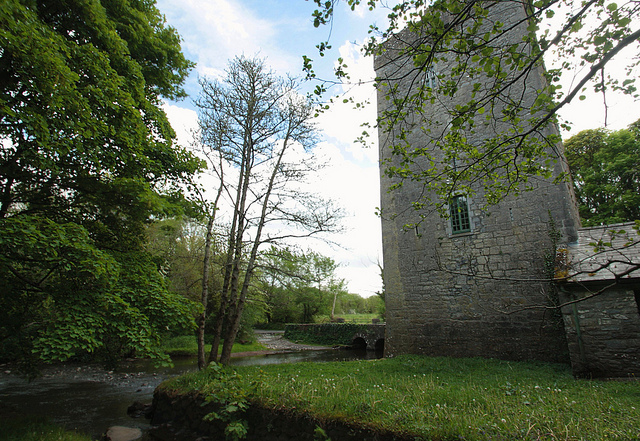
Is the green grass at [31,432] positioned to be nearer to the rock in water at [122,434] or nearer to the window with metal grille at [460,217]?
the rock in water at [122,434]

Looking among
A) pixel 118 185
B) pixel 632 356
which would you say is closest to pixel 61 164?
pixel 118 185

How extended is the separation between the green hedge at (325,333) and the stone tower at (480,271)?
11.6 m

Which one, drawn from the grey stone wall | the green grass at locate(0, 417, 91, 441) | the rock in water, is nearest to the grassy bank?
the grey stone wall

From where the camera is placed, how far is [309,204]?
973 centimetres

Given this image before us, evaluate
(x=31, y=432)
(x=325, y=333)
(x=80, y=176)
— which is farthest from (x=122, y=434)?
(x=325, y=333)

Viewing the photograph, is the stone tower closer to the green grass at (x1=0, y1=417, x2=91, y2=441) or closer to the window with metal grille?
the window with metal grille

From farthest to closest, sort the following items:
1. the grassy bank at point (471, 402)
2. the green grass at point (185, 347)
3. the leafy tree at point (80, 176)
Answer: the green grass at point (185, 347) → the leafy tree at point (80, 176) → the grassy bank at point (471, 402)

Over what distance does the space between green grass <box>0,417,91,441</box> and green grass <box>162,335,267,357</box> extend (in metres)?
11.2

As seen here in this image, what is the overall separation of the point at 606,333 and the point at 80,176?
11967 mm

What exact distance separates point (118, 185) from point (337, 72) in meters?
4.54

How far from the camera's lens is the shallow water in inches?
287

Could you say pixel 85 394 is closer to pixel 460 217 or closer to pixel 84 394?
pixel 84 394

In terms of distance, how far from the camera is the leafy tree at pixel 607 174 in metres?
16.4

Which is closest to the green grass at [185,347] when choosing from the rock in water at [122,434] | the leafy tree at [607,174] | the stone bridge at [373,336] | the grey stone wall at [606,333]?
the stone bridge at [373,336]
